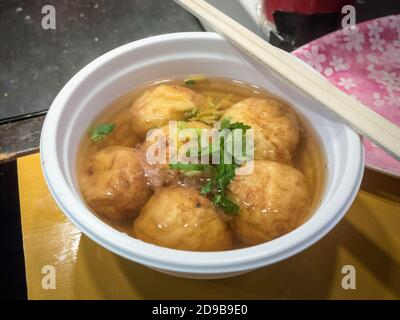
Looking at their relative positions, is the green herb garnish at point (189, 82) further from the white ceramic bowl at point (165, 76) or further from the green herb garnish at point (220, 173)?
the green herb garnish at point (220, 173)

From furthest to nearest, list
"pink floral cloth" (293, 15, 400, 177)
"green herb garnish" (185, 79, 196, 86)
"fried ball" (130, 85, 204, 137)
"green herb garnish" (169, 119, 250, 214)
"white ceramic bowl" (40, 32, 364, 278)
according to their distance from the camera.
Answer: "pink floral cloth" (293, 15, 400, 177) < "green herb garnish" (185, 79, 196, 86) < "fried ball" (130, 85, 204, 137) < "green herb garnish" (169, 119, 250, 214) < "white ceramic bowl" (40, 32, 364, 278)

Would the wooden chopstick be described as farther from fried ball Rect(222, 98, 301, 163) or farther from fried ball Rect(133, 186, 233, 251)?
fried ball Rect(133, 186, 233, 251)

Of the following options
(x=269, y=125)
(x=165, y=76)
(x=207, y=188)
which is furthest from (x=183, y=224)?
(x=165, y=76)

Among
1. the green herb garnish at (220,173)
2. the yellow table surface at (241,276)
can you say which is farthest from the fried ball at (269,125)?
the yellow table surface at (241,276)

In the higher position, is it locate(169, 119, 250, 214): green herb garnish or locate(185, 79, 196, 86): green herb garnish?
locate(185, 79, 196, 86): green herb garnish

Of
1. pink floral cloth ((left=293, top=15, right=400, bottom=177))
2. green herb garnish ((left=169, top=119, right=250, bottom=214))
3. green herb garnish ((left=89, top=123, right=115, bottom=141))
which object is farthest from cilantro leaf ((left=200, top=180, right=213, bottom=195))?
pink floral cloth ((left=293, top=15, right=400, bottom=177))

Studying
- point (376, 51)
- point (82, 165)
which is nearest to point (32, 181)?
point (82, 165)

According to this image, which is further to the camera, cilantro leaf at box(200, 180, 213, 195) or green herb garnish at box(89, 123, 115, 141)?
green herb garnish at box(89, 123, 115, 141)

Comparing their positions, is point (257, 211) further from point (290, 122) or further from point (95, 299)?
point (95, 299)
